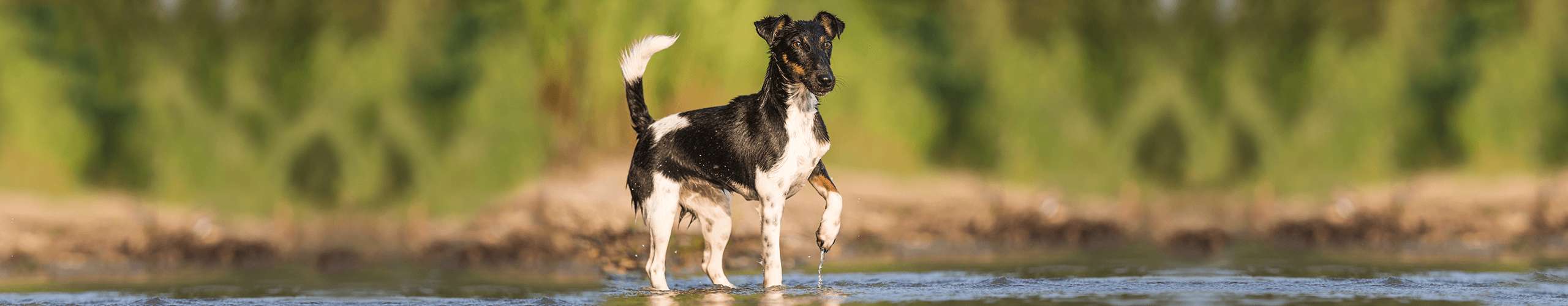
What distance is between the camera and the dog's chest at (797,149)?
9.29 metres

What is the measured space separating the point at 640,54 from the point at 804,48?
1371mm

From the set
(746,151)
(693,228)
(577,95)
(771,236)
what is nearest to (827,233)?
(771,236)

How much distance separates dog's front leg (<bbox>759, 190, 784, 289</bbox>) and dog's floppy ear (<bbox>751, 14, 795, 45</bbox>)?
1026 millimetres

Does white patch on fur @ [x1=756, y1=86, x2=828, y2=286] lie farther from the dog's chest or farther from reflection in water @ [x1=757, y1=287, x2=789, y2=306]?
reflection in water @ [x1=757, y1=287, x2=789, y2=306]

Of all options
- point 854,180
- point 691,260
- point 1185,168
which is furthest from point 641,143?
point 854,180

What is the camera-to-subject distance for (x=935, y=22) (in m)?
17.5

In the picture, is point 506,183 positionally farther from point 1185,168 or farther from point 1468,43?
point 1468,43

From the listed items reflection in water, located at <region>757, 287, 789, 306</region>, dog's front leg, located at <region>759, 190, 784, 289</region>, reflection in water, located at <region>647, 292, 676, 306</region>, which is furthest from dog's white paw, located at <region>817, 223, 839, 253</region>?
reflection in water, located at <region>647, 292, 676, 306</region>

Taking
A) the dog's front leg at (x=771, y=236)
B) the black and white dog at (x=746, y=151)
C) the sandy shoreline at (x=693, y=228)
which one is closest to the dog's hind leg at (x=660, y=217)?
the black and white dog at (x=746, y=151)

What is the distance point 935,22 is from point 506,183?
18.1 ft

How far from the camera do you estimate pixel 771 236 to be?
9469mm

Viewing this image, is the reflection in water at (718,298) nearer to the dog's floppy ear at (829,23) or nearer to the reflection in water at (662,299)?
the reflection in water at (662,299)

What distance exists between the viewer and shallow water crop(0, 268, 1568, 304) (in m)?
8.71

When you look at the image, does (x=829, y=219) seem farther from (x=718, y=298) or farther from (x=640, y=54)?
(x=640, y=54)
